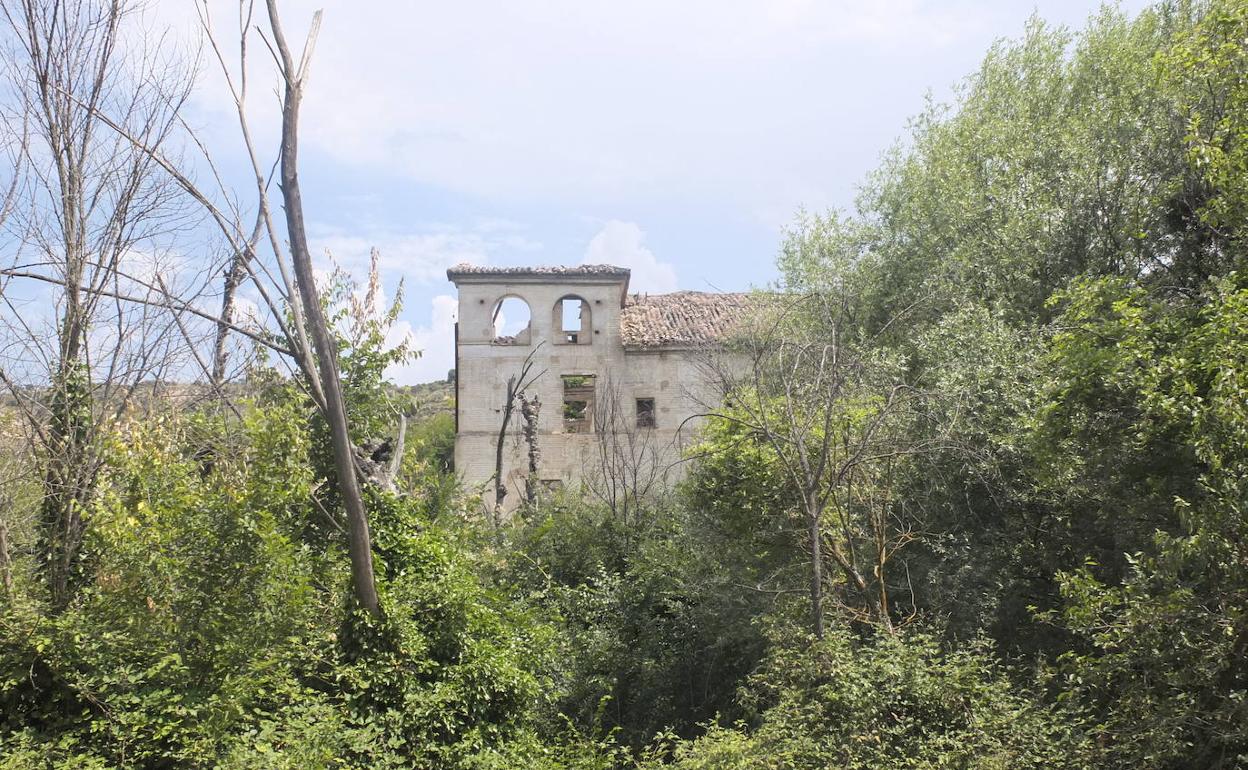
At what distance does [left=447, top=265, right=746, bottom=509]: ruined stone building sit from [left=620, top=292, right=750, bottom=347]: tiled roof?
0.29ft

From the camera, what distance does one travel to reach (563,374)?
30.0 metres

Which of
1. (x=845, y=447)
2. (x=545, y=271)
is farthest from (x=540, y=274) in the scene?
(x=845, y=447)

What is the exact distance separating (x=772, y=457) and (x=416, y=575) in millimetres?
4855

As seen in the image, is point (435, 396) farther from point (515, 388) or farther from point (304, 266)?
point (304, 266)

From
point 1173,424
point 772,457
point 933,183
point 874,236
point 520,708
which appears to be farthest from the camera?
point 874,236

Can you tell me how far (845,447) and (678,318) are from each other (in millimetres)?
19385

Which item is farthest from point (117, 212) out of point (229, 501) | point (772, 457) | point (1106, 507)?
point (1106, 507)

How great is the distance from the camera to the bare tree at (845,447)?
12.1 m

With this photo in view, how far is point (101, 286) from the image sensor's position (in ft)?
38.3

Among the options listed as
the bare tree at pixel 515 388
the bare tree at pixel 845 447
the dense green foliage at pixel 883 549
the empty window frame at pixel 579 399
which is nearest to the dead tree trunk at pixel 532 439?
the bare tree at pixel 515 388

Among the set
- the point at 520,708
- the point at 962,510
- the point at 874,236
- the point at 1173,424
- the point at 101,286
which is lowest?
the point at 520,708

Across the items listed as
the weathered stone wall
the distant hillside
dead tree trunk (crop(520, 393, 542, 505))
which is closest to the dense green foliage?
dead tree trunk (crop(520, 393, 542, 505))

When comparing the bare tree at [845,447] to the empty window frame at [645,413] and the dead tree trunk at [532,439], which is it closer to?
the dead tree trunk at [532,439]

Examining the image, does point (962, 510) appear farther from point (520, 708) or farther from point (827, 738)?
point (520, 708)
